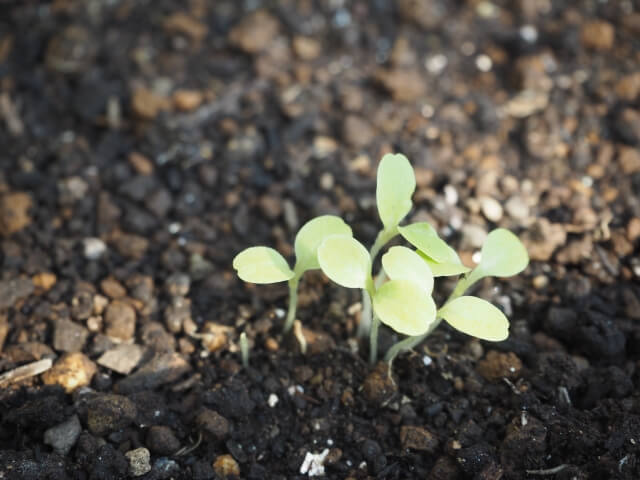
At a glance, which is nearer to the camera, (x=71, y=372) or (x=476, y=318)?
(x=476, y=318)

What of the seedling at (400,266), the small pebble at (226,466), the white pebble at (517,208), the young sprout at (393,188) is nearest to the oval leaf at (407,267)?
the seedling at (400,266)

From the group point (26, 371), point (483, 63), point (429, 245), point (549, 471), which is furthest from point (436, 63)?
point (26, 371)

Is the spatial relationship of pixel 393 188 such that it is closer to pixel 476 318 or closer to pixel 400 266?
pixel 400 266

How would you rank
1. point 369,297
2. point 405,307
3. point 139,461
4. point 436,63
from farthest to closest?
point 436,63 < point 369,297 < point 139,461 < point 405,307

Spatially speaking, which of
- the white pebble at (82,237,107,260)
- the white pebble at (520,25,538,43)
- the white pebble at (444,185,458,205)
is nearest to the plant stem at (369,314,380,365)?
the white pebble at (444,185,458,205)

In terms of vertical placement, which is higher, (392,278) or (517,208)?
(392,278)

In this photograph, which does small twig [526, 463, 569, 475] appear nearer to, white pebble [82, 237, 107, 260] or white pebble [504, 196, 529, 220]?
white pebble [504, 196, 529, 220]

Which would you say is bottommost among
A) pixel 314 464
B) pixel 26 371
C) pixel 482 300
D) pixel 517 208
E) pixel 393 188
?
pixel 314 464
